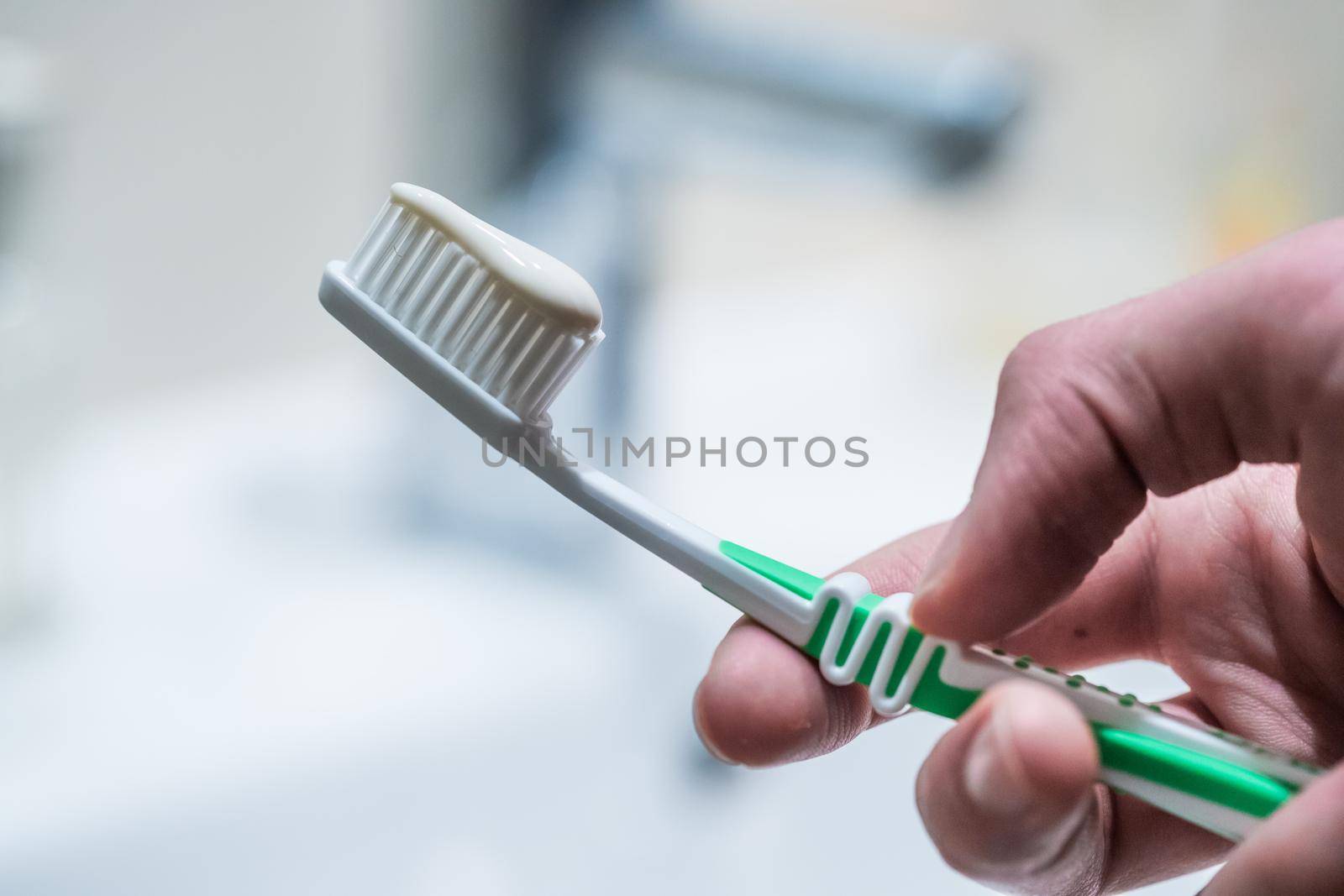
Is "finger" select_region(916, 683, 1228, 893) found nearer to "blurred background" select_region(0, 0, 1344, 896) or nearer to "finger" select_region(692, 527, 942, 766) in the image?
"finger" select_region(692, 527, 942, 766)

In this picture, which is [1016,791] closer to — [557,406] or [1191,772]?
[1191,772]

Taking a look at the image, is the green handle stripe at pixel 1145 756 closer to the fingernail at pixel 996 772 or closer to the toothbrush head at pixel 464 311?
the fingernail at pixel 996 772

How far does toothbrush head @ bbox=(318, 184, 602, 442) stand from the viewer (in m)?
0.40

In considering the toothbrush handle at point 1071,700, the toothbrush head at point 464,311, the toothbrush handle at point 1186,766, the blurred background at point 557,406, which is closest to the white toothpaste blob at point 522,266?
the toothbrush head at point 464,311

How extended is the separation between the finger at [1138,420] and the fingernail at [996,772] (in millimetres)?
58

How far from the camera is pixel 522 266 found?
391mm

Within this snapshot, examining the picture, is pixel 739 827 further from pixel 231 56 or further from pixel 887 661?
Answer: pixel 231 56

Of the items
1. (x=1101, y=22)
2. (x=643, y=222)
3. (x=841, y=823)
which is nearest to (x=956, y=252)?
(x=1101, y=22)

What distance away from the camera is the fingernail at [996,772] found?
31cm

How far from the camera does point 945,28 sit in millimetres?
1095

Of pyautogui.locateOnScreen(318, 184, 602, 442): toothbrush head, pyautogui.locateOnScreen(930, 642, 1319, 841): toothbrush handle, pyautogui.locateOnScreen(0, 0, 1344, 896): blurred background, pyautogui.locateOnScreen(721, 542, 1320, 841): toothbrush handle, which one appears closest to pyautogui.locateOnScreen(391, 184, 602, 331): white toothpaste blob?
pyautogui.locateOnScreen(318, 184, 602, 442): toothbrush head

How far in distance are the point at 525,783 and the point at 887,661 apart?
1.28 feet

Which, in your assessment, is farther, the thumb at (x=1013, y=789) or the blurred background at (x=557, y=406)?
the blurred background at (x=557, y=406)

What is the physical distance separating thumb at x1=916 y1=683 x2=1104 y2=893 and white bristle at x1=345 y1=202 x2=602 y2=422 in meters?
0.20
